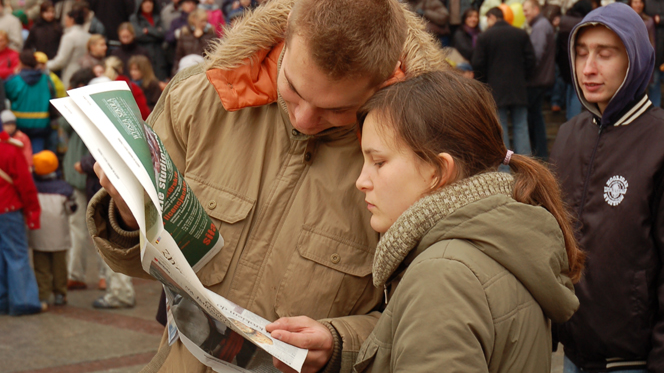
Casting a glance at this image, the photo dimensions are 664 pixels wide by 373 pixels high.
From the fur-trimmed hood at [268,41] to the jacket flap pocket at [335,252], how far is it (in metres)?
0.50

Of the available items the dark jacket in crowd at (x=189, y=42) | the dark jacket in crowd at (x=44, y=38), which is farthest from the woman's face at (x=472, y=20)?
the dark jacket in crowd at (x=44, y=38)

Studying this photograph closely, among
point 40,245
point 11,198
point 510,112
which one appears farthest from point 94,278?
point 510,112

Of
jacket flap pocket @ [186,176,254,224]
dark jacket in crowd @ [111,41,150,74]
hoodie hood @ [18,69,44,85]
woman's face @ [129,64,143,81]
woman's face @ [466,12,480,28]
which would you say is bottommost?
dark jacket in crowd @ [111,41,150,74]

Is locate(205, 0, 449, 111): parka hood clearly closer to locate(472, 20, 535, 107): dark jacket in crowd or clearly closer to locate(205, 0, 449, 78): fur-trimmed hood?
locate(205, 0, 449, 78): fur-trimmed hood

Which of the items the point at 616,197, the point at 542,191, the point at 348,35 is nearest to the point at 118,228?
the point at 348,35

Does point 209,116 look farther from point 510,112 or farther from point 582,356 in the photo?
point 510,112

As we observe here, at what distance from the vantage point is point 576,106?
34.8ft

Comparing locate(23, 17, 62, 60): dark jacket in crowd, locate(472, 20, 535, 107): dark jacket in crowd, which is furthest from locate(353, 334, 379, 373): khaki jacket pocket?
locate(23, 17, 62, 60): dark jacket in crowd

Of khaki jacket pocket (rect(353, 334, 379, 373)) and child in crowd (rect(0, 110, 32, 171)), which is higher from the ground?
khaki jacket pocket (rect(353, 334, 379, 373))

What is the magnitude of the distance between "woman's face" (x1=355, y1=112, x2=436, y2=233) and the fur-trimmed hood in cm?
28

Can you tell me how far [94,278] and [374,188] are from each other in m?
7.10

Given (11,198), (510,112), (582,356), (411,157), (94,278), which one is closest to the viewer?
(411,157)

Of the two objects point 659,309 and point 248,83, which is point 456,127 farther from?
point 659,309

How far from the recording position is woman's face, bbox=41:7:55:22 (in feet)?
42.9
